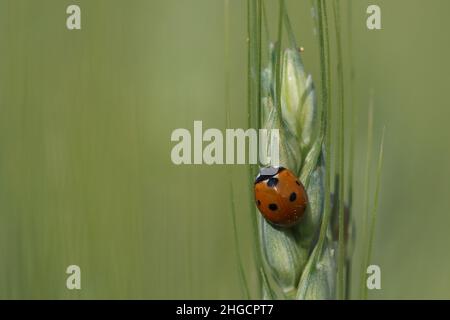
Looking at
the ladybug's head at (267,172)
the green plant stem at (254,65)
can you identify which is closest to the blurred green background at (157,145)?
the ladybug's head at (267,172)

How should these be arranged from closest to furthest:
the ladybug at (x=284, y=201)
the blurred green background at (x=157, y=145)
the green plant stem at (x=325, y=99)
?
the green plant stem at (x=325, y=99) < the ladybug at (x=284, y=201) < the blurred green background at (x=157, y=145)

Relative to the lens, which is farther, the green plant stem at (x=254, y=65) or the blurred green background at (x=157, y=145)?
the blurred green background at (x=157, y=145)

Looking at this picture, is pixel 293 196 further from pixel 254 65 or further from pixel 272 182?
pixel 254 65

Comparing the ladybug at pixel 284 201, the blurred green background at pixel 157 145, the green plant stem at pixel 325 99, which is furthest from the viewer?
the blurred green background at pixel 157 145


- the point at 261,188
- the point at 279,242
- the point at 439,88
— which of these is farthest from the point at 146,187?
the point at 439,88

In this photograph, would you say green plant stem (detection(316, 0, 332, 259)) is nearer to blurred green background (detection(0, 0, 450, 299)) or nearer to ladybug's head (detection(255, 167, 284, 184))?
ladybug's head (detection(255, 167, 284, 184))

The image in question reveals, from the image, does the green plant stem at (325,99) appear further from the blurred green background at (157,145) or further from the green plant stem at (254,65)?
the blurred green background at (157,145)

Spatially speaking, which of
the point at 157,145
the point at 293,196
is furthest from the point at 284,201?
the point at 157,145
